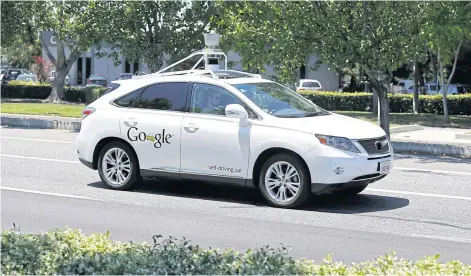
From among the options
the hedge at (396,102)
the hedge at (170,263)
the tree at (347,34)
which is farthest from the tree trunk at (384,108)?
the hedge at (396,102)

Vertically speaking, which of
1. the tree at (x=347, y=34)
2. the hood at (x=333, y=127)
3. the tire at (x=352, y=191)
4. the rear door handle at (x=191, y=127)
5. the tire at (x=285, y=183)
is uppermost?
the tree at (x=347, y=34)

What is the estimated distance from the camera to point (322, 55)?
17609mm

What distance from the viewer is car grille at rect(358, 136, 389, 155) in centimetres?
989

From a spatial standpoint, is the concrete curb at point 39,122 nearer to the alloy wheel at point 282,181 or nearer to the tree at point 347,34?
the tree at point 347,34

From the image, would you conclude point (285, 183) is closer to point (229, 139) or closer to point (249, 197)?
point (229, 139)

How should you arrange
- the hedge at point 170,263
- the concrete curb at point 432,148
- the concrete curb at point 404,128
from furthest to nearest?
the concrete curb at point 404,128, the concrete curb at point 432,148, the hedge at point 170,263

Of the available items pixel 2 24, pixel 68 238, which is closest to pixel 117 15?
pixel 2 24

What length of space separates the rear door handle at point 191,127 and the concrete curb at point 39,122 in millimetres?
12131

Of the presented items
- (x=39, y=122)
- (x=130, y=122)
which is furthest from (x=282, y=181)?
(x=39, y=122)

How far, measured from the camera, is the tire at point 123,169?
1116 centimetres

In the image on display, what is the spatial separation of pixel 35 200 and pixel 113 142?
142 centimetres

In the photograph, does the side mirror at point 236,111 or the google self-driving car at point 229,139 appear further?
the side mirror at point 236,111

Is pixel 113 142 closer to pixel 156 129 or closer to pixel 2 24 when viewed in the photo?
pixel 156 129

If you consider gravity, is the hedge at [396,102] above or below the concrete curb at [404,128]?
above
